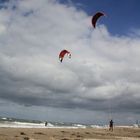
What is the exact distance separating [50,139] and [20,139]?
3264mm

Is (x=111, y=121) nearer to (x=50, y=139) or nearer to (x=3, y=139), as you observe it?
(x=50, y=139)

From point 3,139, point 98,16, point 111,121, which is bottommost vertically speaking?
point 3,139

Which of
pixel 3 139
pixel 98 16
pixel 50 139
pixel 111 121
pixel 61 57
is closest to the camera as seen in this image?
pixel 3 139

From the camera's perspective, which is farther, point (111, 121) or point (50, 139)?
point (111, 121)

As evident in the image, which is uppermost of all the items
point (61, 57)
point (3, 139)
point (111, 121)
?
point (61, 57)

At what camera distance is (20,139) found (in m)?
23.1

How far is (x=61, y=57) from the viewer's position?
35.1 metres

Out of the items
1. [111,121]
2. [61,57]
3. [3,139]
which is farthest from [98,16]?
[111,121]

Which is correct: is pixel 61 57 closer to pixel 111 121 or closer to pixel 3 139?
pixel 3 139

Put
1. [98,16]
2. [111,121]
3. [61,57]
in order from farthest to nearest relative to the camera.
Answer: [111,121] → [61,57] → [98,16]

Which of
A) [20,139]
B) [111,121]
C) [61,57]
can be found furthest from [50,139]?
[111,121]

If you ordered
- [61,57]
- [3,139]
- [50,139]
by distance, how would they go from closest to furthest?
[3,139], [50,139], [61,57]

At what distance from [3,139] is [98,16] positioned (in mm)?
15541

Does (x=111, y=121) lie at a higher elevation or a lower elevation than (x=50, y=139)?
higher
